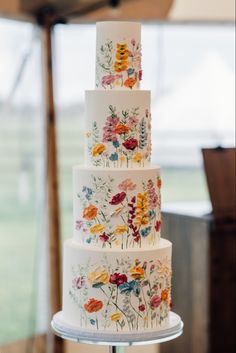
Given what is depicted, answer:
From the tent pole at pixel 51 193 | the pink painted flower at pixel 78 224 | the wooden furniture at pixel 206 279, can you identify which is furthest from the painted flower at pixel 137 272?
the tent pole at pixel 51 193

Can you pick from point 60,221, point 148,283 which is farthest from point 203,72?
point 148,283

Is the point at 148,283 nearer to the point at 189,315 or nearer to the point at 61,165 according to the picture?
the point at 189,315

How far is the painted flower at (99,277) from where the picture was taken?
7.83ft

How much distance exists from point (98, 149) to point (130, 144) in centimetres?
10

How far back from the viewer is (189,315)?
4184 mm

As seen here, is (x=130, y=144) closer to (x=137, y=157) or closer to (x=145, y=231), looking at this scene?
(x=137, y=157)

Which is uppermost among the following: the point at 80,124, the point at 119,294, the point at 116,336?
the point at 80,124

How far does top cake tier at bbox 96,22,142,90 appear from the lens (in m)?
2.45

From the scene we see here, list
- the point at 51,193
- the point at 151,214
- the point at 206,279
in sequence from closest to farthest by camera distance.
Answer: the point at 151,214, the point at 206,279, the point at 51,193

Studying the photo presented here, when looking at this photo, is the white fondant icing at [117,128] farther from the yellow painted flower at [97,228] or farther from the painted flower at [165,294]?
the painted flower at [165,294]

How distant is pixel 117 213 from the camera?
240 cm

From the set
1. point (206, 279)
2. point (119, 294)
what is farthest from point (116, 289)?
point (206, 279)

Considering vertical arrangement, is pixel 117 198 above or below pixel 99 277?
above

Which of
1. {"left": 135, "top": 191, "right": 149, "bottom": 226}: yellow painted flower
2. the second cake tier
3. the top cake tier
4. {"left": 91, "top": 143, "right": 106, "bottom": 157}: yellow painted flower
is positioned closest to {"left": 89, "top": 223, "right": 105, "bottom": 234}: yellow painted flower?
the second cake tier
